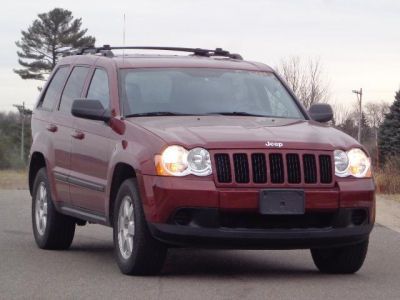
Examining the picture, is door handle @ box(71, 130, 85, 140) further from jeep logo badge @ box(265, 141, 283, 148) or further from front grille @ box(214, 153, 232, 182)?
jeep logo badge @ box(265, 141, 283, 148)

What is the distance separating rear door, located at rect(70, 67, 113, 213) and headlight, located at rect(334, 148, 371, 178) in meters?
1.97

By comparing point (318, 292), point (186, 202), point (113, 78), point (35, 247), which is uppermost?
point (113, 78)

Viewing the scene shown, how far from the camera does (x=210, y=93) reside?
31.2 feet

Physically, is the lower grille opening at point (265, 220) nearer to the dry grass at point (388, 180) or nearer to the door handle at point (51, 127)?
the door handle at point (51, 127)

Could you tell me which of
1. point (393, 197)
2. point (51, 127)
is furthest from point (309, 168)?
point (393, 197)

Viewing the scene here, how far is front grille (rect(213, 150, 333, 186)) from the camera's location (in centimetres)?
799

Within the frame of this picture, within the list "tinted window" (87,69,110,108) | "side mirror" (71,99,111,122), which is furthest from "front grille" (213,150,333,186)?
"tinted window" (87,69,110,108)

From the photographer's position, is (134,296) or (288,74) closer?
(134,296)

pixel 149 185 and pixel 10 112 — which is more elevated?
pixel 149 185

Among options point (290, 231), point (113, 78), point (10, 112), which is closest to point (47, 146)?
point (113, 78)

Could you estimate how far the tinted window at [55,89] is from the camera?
11086 millimetres

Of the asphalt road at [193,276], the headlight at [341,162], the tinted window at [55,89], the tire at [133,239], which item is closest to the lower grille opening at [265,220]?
the headlight at [341,162]

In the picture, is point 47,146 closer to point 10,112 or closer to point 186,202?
point 186,202

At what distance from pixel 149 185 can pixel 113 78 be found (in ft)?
5.64
